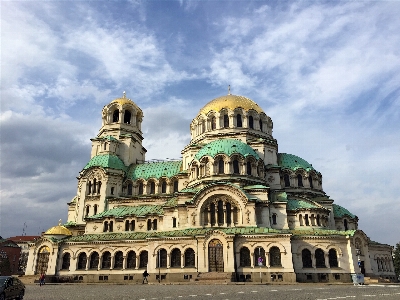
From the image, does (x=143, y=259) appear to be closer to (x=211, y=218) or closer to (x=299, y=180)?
(x=211, y=218)

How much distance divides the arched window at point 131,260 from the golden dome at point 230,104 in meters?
24.0

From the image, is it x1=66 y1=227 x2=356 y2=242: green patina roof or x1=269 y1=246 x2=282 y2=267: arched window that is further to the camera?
x1=66 y1=227 x2=356 y2=242: green patina roof

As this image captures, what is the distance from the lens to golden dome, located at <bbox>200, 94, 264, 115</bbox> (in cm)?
5128

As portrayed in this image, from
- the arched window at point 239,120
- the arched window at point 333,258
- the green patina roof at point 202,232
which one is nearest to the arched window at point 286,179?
the arched window at point 239,120

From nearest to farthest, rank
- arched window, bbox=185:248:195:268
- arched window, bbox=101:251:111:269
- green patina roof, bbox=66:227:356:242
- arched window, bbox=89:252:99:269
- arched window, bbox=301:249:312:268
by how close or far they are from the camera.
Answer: arched window, bbox=301:249:312:268 → green patina roof, bbox=66:227:356:242 → arched window, bbox=185:248:195:268 → arched window, bbox=101:251:111:269 → arched window, bbox=89:252:99:269

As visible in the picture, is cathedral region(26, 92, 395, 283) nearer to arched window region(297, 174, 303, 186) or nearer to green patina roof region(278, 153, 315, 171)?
arched window region(297, 174, 303, 186)

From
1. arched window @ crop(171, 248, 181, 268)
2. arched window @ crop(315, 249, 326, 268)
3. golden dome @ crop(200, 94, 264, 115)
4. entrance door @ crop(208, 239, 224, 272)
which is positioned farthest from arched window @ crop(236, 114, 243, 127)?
arched window @ crop(171, 248, 181, 268)

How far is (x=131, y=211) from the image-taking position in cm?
4425

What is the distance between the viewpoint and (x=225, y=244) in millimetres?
34781

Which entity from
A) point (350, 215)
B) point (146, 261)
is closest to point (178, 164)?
point (146, 261)

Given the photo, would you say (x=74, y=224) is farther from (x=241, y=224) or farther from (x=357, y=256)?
(x=357, y=256)

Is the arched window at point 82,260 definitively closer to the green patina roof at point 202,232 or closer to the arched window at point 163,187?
the green patina roof at point 202,232

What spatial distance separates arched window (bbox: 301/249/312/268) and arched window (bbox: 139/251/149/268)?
17.4 metres

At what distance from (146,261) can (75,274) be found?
9015mm
